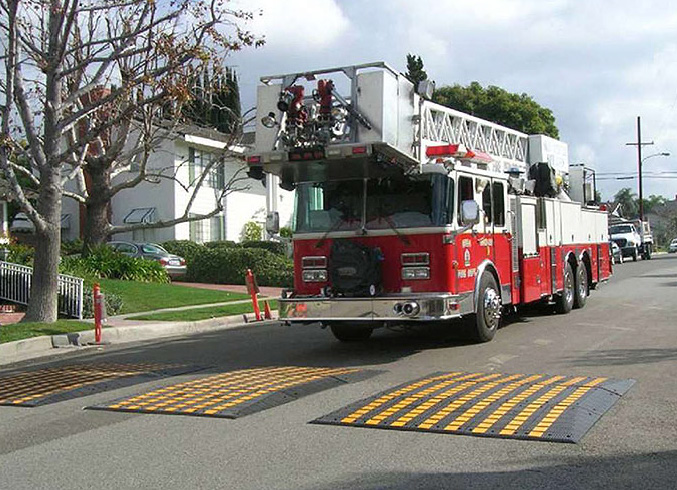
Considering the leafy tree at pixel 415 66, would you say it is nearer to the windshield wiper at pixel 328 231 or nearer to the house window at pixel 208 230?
the house window at pixel 208 230

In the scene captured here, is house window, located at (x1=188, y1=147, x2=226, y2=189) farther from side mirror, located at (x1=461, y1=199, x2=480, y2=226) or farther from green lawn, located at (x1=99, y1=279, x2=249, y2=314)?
side mirror, located at (x1=461, y1=199, x2=480, y2=226)

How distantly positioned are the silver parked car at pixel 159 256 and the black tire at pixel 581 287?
1515cm

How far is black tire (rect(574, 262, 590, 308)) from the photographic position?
15.7 meters

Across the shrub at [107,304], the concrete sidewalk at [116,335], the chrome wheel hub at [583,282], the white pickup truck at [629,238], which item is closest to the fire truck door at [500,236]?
the chrome wheel hub at [583,282]

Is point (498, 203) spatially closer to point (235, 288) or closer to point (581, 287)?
point (581, 287)

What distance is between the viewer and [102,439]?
21.4ft

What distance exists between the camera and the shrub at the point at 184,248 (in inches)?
1164

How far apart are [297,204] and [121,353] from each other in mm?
3799

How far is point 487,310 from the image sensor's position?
1131cm

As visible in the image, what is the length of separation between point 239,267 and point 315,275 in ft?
55.4

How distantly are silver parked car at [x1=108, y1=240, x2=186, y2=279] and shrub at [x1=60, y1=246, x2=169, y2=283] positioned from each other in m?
2.50

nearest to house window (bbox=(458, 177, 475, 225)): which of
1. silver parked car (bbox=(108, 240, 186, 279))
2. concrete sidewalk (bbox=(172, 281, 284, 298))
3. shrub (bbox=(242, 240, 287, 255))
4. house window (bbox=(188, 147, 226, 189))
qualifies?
concrete sidewalk (bbox=(172, 281, 284, 298))

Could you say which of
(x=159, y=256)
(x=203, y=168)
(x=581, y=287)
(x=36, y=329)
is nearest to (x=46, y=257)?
(x=36, y=329)

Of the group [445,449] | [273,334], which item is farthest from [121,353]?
[445,449]
